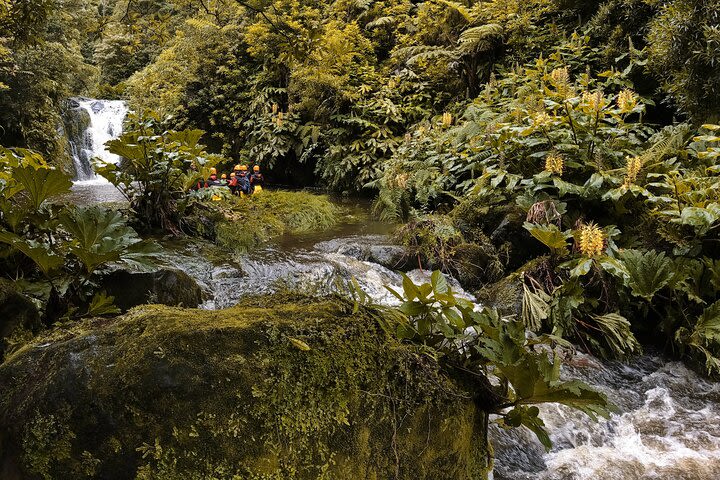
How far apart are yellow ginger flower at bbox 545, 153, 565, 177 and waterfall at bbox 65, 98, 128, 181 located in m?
14.2

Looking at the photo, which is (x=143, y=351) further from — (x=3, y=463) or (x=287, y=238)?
(x=287, y=238)

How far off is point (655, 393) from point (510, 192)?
11.1 feet

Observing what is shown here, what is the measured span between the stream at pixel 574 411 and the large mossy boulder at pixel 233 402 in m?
0.56

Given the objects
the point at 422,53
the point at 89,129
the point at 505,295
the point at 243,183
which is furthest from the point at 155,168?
the point at 89,129

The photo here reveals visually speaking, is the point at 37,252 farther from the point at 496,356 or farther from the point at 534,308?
the point at 534,308

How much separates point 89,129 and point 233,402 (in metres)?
17.1

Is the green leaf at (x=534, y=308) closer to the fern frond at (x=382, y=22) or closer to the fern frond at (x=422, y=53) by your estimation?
the fern frond at (x=422, y=53)

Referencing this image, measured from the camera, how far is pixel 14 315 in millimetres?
2207

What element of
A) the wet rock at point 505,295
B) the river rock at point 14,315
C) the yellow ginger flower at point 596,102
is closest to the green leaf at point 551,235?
the wet rock at point 505,295

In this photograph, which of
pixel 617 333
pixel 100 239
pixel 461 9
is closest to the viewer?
pixel 100 239

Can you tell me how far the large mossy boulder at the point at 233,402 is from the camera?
1394 mm

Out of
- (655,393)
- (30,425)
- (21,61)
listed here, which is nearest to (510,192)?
(655,393)

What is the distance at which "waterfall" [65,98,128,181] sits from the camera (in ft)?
46.7

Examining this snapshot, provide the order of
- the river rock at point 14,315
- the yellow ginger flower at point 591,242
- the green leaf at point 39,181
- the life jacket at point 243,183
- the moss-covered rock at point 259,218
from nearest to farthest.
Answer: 1. the river rock at point 14,315
2. the green leaf at point 39,181
3. the yellow ginger flower at point 591,242
4. the moss-covered rock at point 259,218
5. the life jacket at point 243,183
